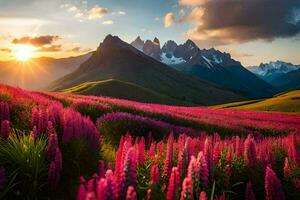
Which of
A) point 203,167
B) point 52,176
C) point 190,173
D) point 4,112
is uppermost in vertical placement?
point 4,112

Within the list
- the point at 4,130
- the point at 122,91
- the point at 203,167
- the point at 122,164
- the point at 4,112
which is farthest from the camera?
the point at 122,91

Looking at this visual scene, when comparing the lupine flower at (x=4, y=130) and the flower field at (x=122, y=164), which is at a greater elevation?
the lupine flower at (x=4, y=130)

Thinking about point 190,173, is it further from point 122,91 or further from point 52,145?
point 122,91

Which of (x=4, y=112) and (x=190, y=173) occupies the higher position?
(x=4, y=112)

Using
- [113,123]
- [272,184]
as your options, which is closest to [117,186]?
[272,184]

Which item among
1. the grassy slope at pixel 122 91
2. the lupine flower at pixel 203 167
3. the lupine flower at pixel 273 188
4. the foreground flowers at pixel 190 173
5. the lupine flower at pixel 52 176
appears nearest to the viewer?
the foreground flowers at pixel 190 173

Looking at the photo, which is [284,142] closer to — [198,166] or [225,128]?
[198,166]

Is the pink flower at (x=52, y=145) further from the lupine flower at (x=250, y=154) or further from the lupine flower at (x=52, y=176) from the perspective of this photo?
the lupine flower at (x=250, y=154)

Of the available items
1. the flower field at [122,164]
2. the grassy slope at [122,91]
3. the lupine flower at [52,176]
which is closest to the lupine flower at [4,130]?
the flower field at [122,164]

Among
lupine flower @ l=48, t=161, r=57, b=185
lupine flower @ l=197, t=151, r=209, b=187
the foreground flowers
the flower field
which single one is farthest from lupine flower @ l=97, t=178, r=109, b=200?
lupine flower @ l=48, t=161, r=57, b=185

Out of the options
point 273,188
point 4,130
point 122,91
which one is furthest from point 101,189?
point 122,91

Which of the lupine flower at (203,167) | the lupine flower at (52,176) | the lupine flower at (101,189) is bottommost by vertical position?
the lupine flower at (52,176)

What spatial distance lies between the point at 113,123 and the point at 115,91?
111m

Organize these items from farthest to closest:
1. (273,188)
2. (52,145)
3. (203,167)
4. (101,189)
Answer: (52,145) → (273,188) → (203,167) → (101,189)
